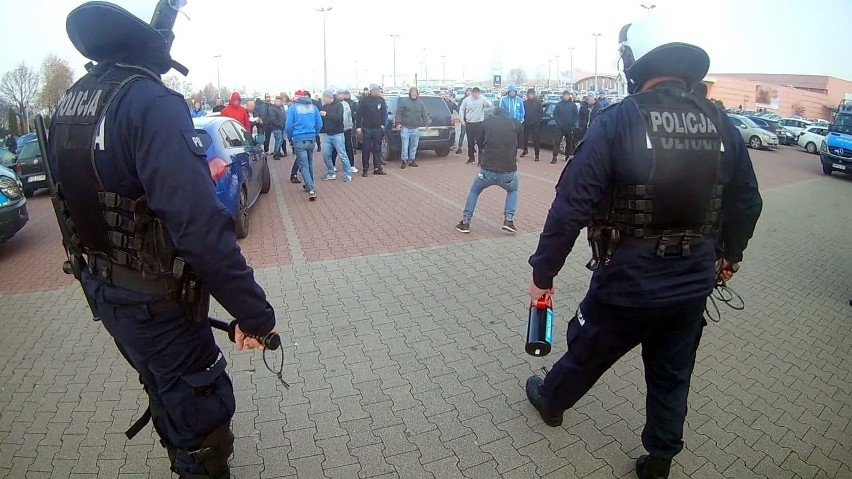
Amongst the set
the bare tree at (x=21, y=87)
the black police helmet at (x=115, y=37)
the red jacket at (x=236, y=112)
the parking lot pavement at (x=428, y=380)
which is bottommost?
the parking lot pavement at (x=428, y=380)

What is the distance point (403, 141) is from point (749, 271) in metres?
8.13

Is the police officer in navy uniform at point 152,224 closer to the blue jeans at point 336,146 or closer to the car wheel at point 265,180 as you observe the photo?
the car wheel at point 265,180

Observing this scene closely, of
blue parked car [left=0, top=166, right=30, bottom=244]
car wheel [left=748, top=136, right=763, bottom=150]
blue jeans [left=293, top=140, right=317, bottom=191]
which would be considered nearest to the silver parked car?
car wheel [left=748, top=136, right=763, bottom=150]

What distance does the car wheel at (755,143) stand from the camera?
20.1 m

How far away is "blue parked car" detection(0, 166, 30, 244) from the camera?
6398mm

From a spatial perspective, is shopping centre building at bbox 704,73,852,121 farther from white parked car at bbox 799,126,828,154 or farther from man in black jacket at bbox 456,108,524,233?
man in black jacket at bbox 456,108,524,233

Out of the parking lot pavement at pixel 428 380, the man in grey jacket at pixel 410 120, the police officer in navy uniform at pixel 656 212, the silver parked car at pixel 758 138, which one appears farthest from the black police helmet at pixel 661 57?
the silver parked car at pixel 758 138

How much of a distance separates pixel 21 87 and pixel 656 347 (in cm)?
4960

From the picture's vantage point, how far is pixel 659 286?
7.43ft

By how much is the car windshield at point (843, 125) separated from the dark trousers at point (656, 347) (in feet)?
52.1

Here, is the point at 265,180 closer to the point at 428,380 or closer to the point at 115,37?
the point at 428,380

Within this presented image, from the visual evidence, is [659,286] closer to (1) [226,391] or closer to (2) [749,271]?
(1) [226,391]

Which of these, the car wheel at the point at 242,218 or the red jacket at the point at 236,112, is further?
the red jacket at the point at 236,112

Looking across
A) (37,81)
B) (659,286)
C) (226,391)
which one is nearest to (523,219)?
(659,286)
